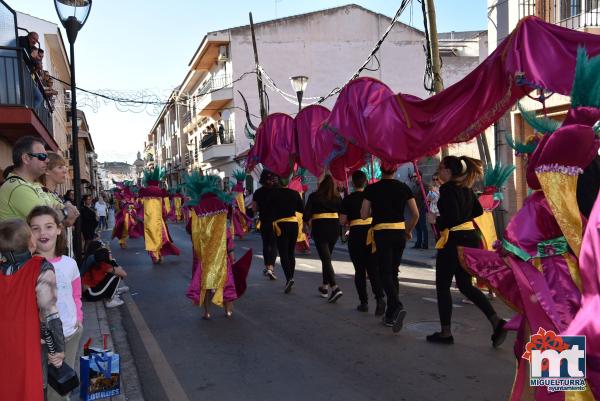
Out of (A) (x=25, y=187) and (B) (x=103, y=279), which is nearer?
(A) (x=25, y=187)

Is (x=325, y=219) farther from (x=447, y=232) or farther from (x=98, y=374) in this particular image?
(x=98, y=374)

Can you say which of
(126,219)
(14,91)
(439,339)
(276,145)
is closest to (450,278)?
(439,339)

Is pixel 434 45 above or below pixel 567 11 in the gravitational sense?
below

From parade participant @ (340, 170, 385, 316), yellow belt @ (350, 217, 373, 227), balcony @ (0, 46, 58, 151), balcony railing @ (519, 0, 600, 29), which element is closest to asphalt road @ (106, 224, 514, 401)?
parade participant @ (340, 170, 385, 316)

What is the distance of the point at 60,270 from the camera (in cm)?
360

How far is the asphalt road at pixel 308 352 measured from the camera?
4.56 metres

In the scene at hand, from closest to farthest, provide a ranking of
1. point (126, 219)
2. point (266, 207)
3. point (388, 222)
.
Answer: point (388, 222)
point (266, 207)
point (126, 219)

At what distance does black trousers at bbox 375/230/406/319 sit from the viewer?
6.37 m

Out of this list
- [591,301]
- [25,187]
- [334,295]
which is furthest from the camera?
[334,295]

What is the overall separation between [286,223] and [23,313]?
594cm

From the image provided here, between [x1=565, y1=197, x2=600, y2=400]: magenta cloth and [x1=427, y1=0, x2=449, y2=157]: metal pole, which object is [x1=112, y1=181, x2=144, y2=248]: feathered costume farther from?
[x1=565, y1=197, x2=600, y2=400]: magenta cloth

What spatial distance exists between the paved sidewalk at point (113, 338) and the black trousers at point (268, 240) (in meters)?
2.66

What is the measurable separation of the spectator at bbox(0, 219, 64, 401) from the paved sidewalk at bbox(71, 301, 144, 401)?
52.6 inches

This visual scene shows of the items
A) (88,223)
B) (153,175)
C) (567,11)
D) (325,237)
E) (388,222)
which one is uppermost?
(567,11)
